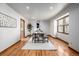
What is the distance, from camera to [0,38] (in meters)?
4.12

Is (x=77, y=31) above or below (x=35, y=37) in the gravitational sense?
above

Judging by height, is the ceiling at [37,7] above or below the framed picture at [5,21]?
above

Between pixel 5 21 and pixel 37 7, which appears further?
pixel 37 7

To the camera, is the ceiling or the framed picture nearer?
the framed picture

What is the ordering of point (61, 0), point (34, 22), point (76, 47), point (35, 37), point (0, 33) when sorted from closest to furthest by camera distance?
1. point (61, 0)
2. point (0, 33)
3. point (76, 47)
4. point (35, 37)
5. point (34, 22)

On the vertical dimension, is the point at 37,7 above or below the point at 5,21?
above

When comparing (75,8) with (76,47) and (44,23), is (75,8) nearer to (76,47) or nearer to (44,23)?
(76,47)

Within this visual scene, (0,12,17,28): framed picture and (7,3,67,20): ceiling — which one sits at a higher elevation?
(7,3,67,20): ceiling

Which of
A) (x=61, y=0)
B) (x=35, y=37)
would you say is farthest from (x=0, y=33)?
(x=35, y=37)

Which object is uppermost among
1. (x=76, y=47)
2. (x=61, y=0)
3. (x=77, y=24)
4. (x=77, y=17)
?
(x=61, y=0)

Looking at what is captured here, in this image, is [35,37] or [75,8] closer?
[75,8]

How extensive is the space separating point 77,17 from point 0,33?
3530mm

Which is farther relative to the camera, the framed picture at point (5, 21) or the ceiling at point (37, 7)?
the ceiling at point (37, 7)

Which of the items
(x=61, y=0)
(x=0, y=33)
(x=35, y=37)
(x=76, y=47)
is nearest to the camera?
(x=61, y=0)
